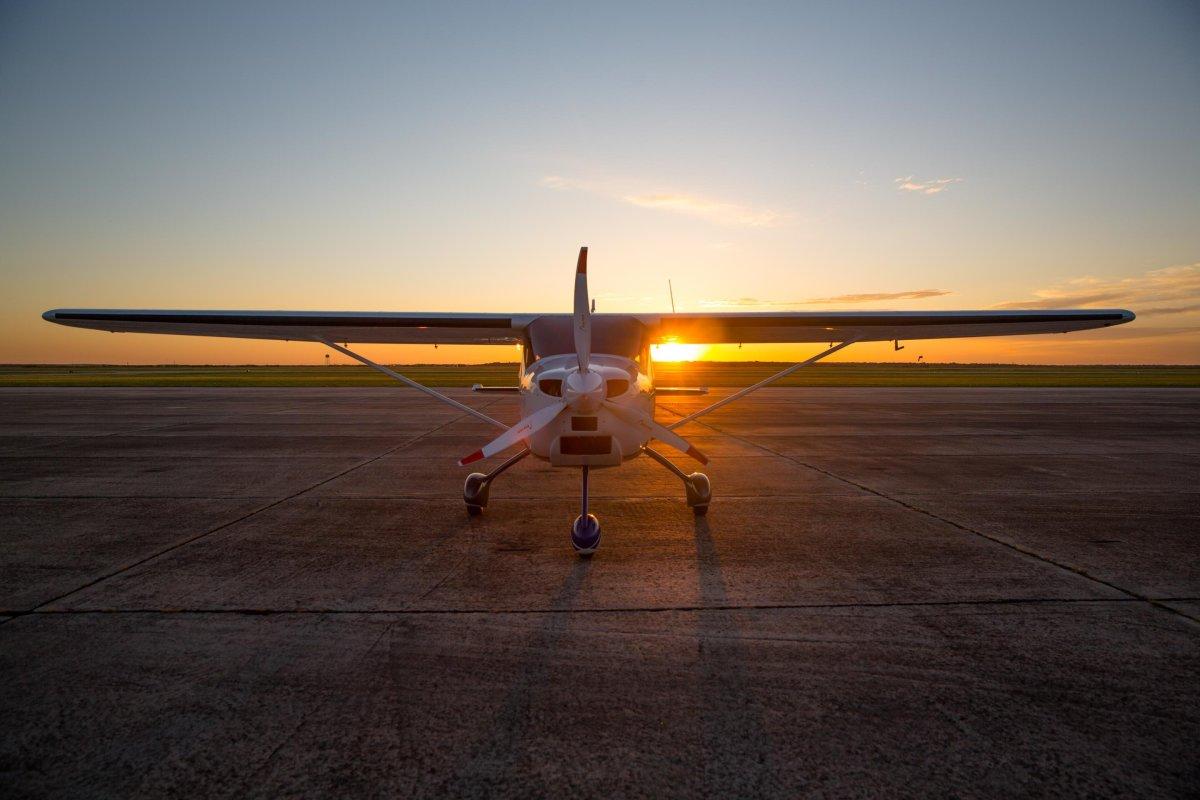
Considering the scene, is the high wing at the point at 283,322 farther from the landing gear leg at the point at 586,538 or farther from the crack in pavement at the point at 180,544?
the landing gear leg at the point at 586,538

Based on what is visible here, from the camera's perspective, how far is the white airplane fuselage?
176 inches

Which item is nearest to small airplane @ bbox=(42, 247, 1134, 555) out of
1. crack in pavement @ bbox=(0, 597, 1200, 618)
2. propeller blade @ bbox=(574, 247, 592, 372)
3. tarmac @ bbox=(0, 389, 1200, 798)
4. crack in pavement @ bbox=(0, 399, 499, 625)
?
propeller blade @ bbox=(574, 247, 592, 372)

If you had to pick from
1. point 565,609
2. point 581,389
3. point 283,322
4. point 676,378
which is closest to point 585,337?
point 581,389

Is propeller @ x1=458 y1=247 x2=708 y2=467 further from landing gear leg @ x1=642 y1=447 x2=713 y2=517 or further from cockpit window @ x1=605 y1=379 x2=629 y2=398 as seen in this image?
landing gear leg @ x1=642 y1=447 x2=713 y2=517

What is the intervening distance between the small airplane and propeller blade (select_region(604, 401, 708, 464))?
0.5 inches

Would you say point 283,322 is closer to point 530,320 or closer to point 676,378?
point 530,320

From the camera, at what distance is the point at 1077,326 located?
25.9 feet

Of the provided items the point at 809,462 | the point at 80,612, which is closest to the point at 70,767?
the point at 80,612

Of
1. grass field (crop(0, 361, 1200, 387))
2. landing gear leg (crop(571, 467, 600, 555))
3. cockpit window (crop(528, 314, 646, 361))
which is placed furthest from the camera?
grass field (crop(0, 361, 1200, 387))

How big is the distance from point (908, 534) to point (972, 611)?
1831 millimetres

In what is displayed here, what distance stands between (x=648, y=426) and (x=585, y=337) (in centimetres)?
110

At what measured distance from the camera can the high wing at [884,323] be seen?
726cm

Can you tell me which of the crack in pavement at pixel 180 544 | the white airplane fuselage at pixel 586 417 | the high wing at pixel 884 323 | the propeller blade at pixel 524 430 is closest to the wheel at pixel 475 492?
the propeller blade at pixel 524 430

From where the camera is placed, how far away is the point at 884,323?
750cm
